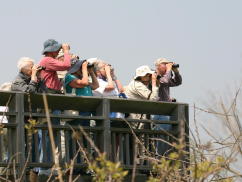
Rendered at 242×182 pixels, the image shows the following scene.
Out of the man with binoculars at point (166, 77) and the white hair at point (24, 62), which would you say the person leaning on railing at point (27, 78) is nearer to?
the white hair at point (24, 62)

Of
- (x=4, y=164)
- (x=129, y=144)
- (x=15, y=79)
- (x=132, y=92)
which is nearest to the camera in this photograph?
(x=4, y=164)

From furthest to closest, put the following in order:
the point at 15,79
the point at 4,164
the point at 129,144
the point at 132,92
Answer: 1. the point at 132,92
2. the point at 129,144
3. the point at 15,79
4. the point at 4,164

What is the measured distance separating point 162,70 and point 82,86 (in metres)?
2.06

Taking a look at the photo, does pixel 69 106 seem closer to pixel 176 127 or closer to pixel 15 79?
pixel 15 79

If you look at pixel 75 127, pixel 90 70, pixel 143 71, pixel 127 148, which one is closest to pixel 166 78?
pixel 143 71

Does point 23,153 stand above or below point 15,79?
below

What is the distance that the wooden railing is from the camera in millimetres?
10133

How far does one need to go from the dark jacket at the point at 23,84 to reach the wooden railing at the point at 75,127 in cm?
10

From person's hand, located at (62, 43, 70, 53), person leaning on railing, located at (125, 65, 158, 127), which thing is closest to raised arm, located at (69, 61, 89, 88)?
person's hand, located at (62, 43, 70, 53)

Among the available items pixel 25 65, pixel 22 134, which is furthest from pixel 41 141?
pixel 25 65

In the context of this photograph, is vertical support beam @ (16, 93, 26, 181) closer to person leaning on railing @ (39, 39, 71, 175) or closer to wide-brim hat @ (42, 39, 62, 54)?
person leaning on railing @ (39, 39, 71, 175)

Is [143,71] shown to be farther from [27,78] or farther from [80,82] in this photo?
[27,78]

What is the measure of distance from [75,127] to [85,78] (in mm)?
869

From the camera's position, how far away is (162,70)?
13.0 metres
